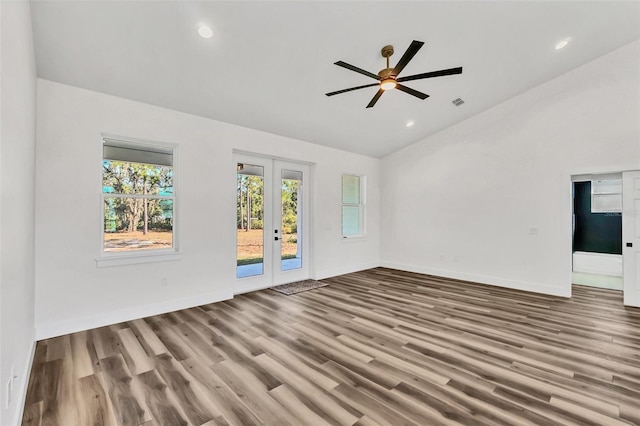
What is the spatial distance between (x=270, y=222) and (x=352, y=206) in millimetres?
2411

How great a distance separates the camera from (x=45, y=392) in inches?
91.0

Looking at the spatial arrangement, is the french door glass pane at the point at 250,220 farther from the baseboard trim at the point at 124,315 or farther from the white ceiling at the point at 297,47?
the white ceiling at the point at 297,47

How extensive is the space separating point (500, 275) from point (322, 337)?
4.24 m

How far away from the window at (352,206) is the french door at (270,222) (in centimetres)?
121

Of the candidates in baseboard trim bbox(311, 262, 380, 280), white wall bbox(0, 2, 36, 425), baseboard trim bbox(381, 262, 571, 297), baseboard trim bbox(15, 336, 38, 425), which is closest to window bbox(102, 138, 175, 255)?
baseboard trim bbox(15, 336, 38, 425)

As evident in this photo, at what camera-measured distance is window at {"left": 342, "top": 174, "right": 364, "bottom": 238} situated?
7066 millimetres

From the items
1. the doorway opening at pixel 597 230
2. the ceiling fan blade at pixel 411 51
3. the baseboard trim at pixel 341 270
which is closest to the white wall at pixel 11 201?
the ceiling fan blade at pixel 411 51

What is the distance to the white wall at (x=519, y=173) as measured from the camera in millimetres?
4715

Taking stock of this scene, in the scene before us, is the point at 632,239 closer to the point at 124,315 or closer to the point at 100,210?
the point at 124,315

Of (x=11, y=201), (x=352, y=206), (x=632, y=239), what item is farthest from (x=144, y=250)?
(x=632, y=239)

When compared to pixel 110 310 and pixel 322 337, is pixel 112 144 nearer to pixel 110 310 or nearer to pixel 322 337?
pixel 110 310

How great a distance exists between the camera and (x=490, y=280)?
5867mm

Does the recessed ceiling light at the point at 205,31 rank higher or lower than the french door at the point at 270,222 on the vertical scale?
higher

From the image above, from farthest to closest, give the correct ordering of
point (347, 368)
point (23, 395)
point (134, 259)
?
point (134, 259) → point (347, 368) → point (23, 395)
